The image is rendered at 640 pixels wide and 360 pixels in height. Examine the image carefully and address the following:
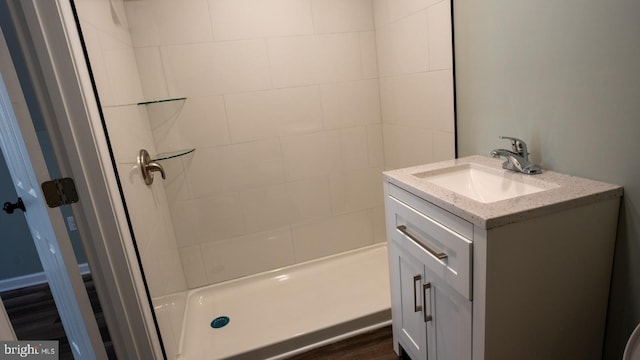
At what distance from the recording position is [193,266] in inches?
85.7

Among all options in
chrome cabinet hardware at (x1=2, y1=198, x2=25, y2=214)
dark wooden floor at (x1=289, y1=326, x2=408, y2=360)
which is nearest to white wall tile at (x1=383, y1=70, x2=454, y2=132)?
dark wooden floor at (x1=289, y1=326, x2=408, y2=360)

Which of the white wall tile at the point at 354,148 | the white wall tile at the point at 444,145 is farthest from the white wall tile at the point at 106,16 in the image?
the white wall tile at the point at 444,145

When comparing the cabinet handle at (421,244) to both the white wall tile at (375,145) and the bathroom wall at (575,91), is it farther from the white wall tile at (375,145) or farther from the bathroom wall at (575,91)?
the white wall tile at (375,145)

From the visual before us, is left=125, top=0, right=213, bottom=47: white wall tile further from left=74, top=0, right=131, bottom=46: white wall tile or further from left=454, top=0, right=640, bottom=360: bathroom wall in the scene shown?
left=454, top=0, right=640, bottom=360: bathroom wall

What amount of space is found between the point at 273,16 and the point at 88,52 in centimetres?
116

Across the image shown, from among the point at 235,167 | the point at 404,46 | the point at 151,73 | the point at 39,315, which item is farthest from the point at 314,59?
the point at 39,315

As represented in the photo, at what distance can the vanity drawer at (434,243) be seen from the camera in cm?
98

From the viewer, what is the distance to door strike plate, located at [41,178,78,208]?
1.02 m

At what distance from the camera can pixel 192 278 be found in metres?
2.19

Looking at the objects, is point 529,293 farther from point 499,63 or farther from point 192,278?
point 192,278

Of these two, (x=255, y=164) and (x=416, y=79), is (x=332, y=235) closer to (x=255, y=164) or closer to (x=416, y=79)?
(x=255, y=164)

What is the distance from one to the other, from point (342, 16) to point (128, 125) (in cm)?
141

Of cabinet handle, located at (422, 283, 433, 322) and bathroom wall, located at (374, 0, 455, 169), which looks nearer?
cabinet handle, located at (422, 283, 433, 322)

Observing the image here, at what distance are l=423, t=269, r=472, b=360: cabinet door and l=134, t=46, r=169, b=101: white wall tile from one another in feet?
5.51
